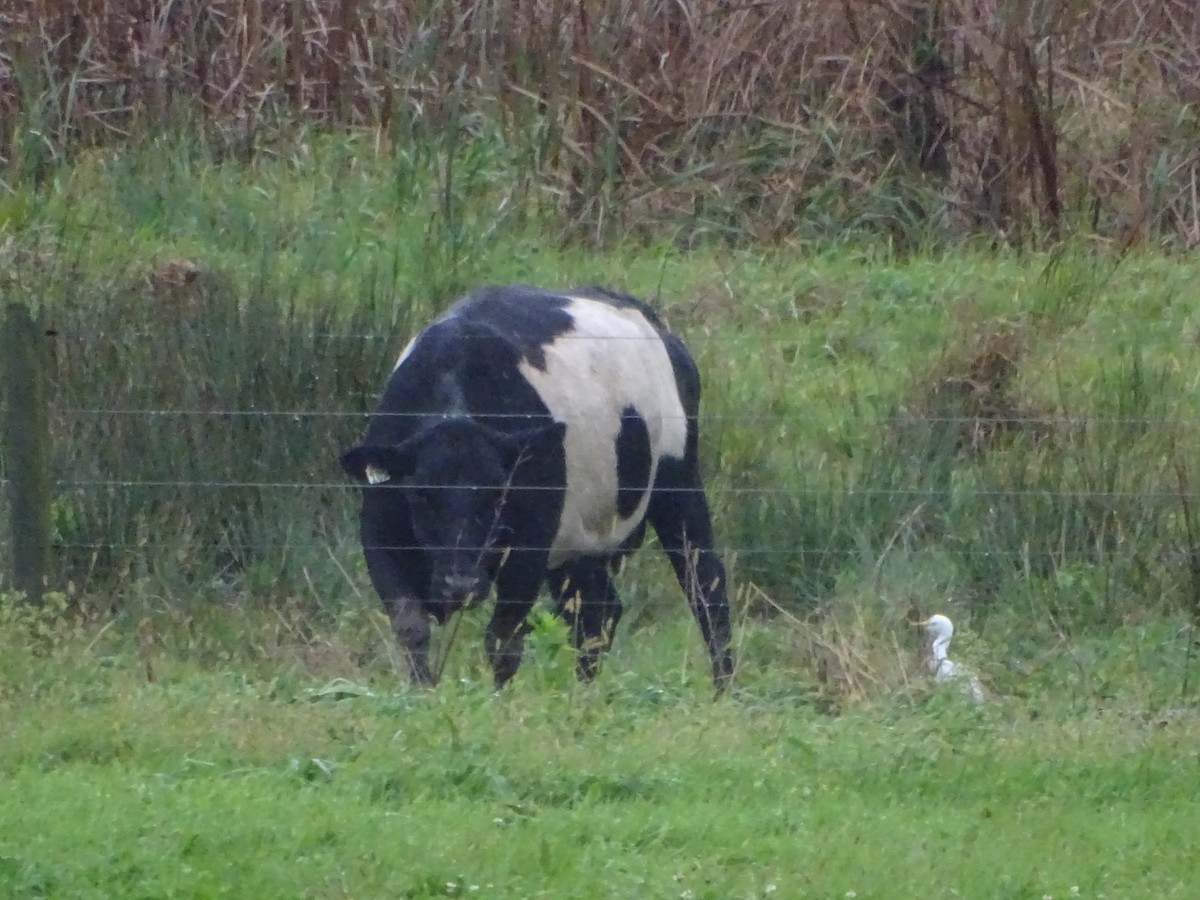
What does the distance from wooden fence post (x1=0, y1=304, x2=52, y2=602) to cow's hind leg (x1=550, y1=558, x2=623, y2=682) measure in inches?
91.8

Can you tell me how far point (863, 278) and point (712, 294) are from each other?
113 cm

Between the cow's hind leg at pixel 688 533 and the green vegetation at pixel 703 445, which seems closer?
the green vegetation at pixel 703 445

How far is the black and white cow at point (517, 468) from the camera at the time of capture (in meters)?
8.65

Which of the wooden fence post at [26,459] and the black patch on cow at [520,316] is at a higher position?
the black patch on cow at [520,316]

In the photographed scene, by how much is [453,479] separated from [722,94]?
7.70 m

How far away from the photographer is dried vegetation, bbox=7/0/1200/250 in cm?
1500

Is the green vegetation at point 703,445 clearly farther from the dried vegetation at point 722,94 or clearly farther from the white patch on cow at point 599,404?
the white patch on cow at point 599,404

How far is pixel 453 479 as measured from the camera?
8.67 metres

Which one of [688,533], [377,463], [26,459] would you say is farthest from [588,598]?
[26,459]

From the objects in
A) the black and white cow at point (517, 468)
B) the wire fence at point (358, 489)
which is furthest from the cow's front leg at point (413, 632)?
the wire fence at point (358, 489)

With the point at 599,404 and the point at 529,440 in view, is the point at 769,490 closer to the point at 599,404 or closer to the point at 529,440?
the point at 599,404

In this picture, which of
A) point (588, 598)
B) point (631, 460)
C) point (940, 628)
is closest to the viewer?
point (940, 628)

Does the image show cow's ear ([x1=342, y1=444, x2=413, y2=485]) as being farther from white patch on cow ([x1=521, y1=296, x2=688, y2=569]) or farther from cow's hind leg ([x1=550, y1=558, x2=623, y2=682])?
cow's hind leg ([x1=550, y1=558, x2=623, y2=682])

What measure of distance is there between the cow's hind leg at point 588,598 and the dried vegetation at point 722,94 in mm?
5392
